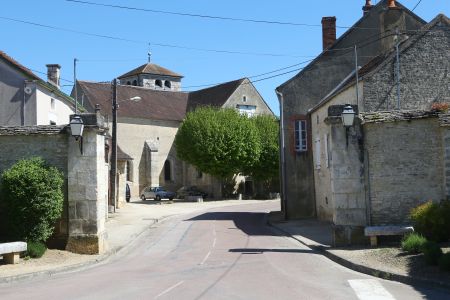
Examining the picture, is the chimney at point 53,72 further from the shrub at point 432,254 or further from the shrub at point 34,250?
the shrub at point 432,254

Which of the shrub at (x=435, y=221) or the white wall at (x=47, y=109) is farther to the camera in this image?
the white wall at (x=47, y=109)

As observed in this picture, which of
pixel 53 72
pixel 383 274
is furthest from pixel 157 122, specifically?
pixel 383 274

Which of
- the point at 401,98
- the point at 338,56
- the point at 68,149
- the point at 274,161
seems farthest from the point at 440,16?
the point at 274,161

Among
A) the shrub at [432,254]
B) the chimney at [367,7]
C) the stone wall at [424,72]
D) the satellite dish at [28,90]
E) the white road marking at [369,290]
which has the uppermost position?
the chimney at [367,7]

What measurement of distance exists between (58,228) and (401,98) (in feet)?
42.9

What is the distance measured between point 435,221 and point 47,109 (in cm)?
2271

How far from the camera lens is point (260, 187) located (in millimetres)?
54719

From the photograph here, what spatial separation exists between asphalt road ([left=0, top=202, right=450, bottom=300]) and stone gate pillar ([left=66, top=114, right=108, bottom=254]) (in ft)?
3.19

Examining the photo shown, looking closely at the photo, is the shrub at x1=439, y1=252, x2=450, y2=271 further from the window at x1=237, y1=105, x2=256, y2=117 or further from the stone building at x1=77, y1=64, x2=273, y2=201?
the window at x1=237, y1=105, x2=256, y2=117

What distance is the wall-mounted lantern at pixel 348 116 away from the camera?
15047 mm

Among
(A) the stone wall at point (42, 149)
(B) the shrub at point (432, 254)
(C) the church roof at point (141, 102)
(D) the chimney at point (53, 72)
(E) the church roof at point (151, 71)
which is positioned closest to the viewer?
(B) the shrub at point (432, 254)

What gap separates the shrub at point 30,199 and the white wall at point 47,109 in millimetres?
15117

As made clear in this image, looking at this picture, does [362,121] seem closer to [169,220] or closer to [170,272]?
[170,272]

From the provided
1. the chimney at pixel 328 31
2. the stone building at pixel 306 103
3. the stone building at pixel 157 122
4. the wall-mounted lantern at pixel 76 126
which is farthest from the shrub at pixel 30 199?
the stone building at pixel 157 122
